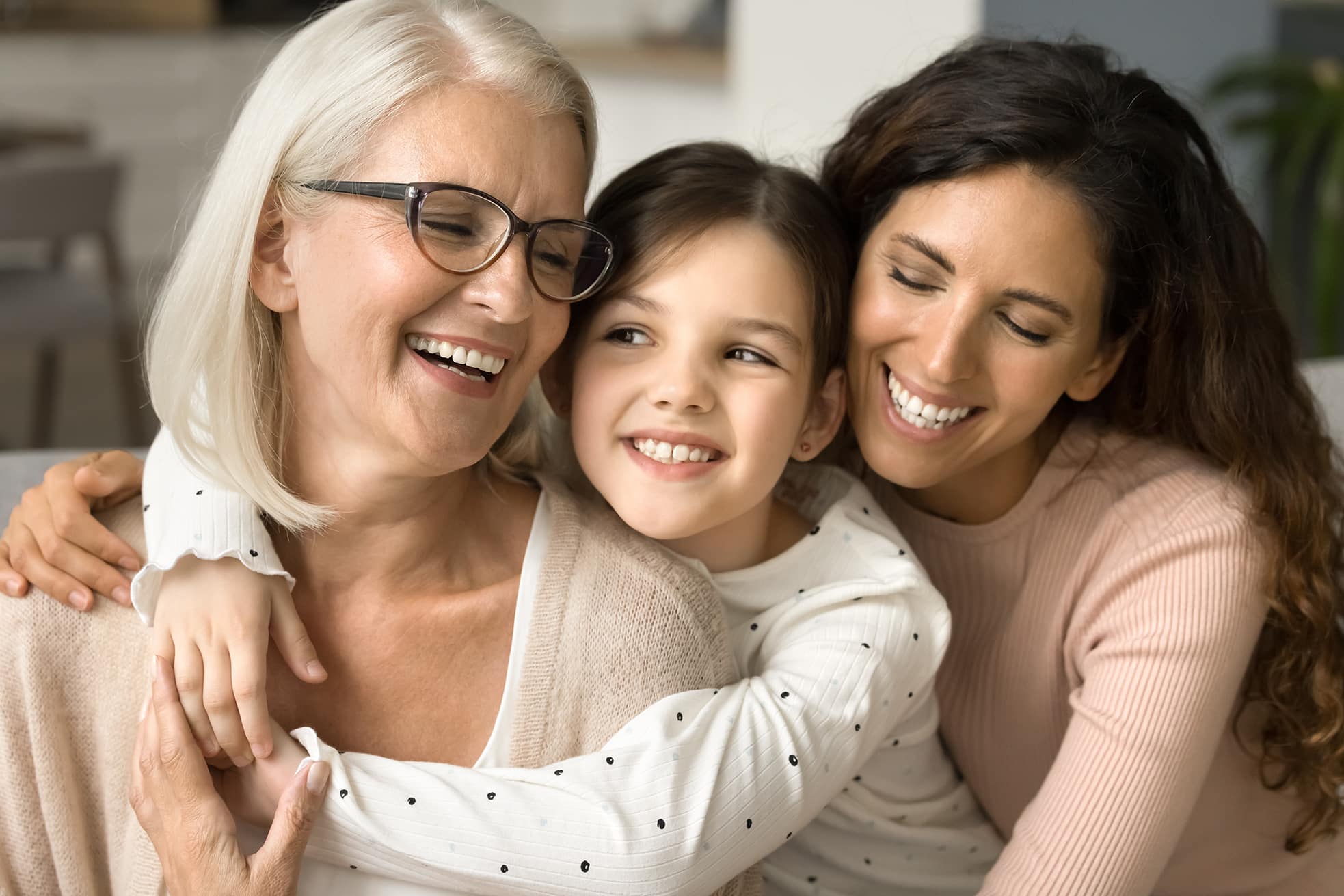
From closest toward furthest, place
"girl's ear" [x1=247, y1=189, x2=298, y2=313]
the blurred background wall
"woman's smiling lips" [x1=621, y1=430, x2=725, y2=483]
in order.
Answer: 1. "girl's ear" [x1=247, y1=189, x2=298, y2=313]
2. "woman's smiling lips" [x1=621, y1=430, x2=725, y2=483]
3. the blurred background wall

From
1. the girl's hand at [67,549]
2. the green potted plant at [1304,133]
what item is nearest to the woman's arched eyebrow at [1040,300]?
the girl's hand at [67,549]

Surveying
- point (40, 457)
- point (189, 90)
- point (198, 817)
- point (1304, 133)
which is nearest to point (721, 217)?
point (198, 817)

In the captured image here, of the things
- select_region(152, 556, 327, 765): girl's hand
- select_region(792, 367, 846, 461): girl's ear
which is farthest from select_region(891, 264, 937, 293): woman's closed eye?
select_region(152, 556, 327, 765): girl's hand

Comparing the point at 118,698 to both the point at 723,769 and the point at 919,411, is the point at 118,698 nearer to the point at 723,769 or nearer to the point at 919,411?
the point at 723,769

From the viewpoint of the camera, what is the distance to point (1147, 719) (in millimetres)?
1512

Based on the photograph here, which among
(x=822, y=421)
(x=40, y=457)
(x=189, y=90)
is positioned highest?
(x=822, y=421)

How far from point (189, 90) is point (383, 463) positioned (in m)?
3.73

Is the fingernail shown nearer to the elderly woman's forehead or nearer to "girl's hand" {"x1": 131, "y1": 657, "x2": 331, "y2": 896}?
"girl's hand" {"x1": 131, "y1": 657, "x2": 331, "y2": 896}

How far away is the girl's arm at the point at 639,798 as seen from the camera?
4.33 feet

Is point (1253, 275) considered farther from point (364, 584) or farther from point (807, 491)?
point (364, 584)

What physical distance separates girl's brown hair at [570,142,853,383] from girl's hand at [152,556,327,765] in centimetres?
49

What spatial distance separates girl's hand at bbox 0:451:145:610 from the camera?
1.42m

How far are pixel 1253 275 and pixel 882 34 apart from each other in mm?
1874

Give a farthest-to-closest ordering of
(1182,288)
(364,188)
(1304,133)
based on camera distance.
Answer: (1304,133) → (1182,288) → (364,188)
